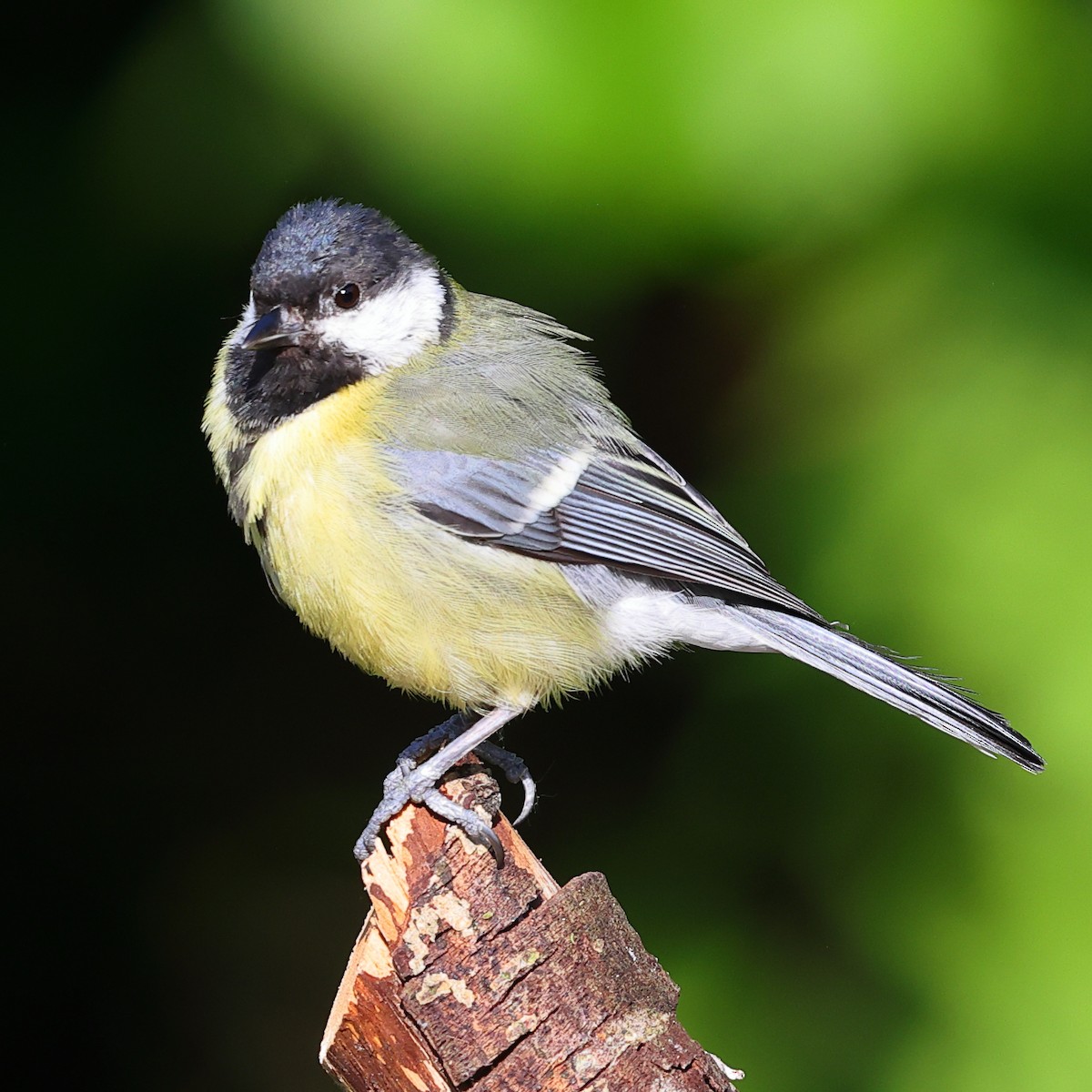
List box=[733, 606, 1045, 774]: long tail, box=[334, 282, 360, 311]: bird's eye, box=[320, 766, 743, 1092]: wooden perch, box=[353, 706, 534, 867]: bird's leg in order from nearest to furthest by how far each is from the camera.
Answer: box=[320, 766, 743, 1092]: wooden perch < box=[353, 706, 534, 867]: bird's leg < box=[733, 606, 1045, 774]: long tail < box=[334, 282, 360, 311]: bird's eye

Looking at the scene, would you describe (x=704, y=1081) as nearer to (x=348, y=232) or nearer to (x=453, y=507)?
(x=453, y=507)

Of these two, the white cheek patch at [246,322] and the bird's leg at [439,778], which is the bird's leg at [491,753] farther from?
the white cheek patch at [246,322]

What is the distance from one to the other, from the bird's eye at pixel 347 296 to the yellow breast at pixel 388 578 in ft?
0.41

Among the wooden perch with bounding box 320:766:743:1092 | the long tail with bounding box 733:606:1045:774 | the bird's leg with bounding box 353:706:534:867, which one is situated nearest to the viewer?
the wooden perch with bounding box 320:766:743:1092

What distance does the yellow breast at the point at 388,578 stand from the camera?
1.66 meters

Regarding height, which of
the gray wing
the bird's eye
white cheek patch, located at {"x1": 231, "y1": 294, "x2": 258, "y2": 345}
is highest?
the bird's eye

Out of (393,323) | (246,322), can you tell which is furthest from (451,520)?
(246,322)

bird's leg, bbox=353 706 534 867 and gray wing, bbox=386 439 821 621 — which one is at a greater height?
gray wing, bbox=386 439 821 621

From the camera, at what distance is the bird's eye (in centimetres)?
176

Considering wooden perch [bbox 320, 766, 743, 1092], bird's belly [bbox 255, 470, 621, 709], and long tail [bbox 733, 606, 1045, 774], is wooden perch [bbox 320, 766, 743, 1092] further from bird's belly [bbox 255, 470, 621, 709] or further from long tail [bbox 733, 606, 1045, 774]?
long tail [bbox 733, 606, 1045, 774]

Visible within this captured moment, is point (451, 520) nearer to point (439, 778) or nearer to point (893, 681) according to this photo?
point (439, 778)

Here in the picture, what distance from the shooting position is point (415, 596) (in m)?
1.67

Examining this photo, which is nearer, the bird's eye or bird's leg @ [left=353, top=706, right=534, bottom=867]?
bird's leg @ [left=353, top=706, right=534, bottom=867]

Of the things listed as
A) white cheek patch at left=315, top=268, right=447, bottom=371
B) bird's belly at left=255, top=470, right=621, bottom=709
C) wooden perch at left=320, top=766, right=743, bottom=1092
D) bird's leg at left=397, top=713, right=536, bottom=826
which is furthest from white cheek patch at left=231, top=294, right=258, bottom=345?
wooden perch at left=320, top=766, right=743, bottom=1092
